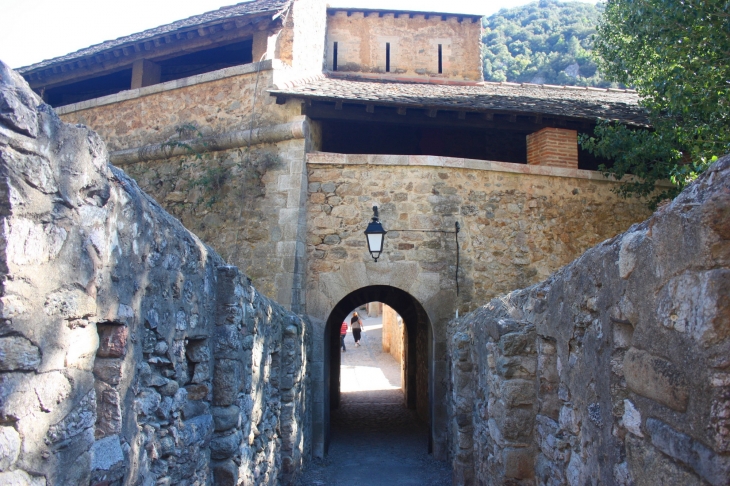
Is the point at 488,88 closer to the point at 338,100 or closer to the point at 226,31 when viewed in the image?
the point at 338,100

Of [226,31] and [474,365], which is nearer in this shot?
[474,365]

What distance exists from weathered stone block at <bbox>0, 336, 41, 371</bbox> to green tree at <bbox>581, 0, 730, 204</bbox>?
23.6 feet

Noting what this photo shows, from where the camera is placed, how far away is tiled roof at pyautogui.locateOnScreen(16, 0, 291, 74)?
388 inches

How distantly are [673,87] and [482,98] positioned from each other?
303cm

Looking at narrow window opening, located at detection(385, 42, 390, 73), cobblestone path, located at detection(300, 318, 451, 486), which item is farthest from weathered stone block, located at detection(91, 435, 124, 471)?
narrow window opening, located at detection(385, 42, 390, 73)

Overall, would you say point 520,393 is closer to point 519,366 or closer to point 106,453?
point 519,366

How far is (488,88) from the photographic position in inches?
465

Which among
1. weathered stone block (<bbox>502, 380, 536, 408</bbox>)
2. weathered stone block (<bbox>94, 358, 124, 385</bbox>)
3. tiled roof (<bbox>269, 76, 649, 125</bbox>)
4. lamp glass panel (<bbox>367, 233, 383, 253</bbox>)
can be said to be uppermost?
tiled roof (<bbox>269, 76, 649, 125</bbox>)

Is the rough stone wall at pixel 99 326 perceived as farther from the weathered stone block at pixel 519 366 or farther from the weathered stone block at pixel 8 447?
the weathered stone block at pixel 519 366

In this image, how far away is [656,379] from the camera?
1.91 m

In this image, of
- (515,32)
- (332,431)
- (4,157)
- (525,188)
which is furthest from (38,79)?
(515,32)

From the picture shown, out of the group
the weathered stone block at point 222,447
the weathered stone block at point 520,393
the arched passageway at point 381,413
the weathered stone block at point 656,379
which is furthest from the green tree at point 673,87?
the weathered stone block at point 222,447

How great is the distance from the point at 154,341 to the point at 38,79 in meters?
11.1

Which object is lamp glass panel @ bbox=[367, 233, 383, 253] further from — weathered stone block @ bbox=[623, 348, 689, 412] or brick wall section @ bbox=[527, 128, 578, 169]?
weathered stone block @ bbox=[623, 348, 689, 412]
